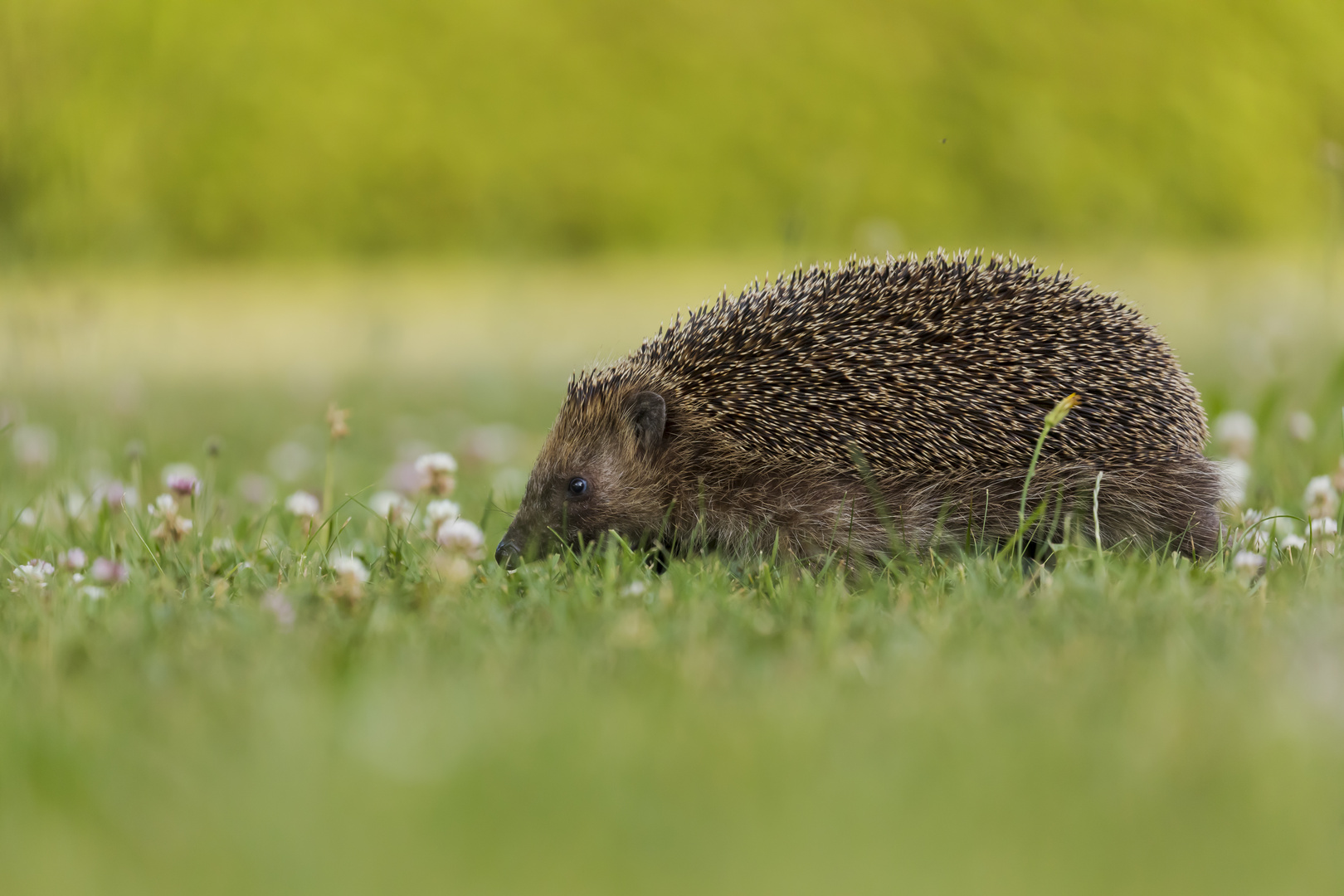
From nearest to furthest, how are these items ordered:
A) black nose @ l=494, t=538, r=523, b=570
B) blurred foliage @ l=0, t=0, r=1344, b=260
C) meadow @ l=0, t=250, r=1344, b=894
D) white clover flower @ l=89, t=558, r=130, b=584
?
meadow @ l=0, t=250, r=1344, b=894 < white clover flower @ l=89, t=558, r=130, b=584 < black nose @ l=494, t=538, r=523, b=570 < blurred foliage @ l=0, t=0, r=1344, b=260

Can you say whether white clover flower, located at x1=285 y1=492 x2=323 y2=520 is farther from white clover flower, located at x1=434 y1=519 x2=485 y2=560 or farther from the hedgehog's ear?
the hedgehog's ear

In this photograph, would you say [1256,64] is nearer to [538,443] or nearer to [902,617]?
[538,443]

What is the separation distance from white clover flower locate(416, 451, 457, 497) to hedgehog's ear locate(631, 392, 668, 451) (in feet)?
2.36

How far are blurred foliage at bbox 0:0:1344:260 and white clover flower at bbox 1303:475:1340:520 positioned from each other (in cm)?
1156

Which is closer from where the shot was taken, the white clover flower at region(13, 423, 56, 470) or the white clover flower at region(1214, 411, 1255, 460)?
the white clover flower at region(1214, 411, 1255, 460)

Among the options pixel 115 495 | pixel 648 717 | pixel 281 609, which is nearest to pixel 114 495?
pixel 115 495

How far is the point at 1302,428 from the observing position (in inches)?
245

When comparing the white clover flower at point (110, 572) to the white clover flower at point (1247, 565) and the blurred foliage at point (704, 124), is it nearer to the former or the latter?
the white clover flower at point (1247, 565)

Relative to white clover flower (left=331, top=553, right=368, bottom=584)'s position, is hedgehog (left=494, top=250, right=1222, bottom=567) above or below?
above

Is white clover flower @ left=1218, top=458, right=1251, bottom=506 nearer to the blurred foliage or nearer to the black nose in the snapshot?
the black nose

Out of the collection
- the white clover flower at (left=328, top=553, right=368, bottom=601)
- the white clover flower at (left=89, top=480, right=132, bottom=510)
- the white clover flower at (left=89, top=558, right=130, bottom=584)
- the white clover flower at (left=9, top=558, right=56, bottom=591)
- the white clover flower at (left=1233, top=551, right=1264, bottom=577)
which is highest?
the white clover flower at (left=1233, top=551, right=1264, bottom=577)

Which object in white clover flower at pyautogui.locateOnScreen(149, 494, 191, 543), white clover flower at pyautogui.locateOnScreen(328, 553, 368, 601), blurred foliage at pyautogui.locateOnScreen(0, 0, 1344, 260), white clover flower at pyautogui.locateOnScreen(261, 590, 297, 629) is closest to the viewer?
white clover flower at pyautogui.locateOnScreen(261, 590, 297, 629)

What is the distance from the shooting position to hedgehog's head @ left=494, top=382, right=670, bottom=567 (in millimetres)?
4887

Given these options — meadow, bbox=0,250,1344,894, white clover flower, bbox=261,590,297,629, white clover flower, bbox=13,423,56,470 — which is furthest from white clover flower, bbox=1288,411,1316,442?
white clover flower, bbox=13,423,56,470
